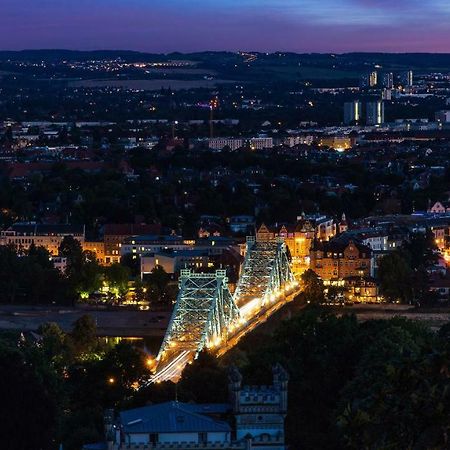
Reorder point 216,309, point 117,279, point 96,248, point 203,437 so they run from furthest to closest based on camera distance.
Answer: point 96,248 < point 117,279 < point 216,309 < point 203,437

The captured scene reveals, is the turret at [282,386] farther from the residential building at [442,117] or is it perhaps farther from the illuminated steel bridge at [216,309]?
the residential building at [442,117]

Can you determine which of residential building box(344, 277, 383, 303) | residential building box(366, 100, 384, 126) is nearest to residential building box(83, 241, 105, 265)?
residential building box(344, 277, 383, 303)

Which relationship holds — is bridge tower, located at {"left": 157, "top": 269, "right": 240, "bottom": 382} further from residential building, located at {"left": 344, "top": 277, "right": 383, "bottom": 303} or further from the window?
the window

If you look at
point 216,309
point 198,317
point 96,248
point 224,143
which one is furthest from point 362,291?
point 224,143

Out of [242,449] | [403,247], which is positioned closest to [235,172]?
[403,247]

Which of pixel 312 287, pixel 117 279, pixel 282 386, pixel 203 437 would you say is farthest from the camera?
pixel 117 279

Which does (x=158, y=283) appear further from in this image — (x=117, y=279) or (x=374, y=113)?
(x=374, y=113)

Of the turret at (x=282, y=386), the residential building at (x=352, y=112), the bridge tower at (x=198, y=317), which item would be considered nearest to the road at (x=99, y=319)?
the bridge tower at (x=198, y=317)
